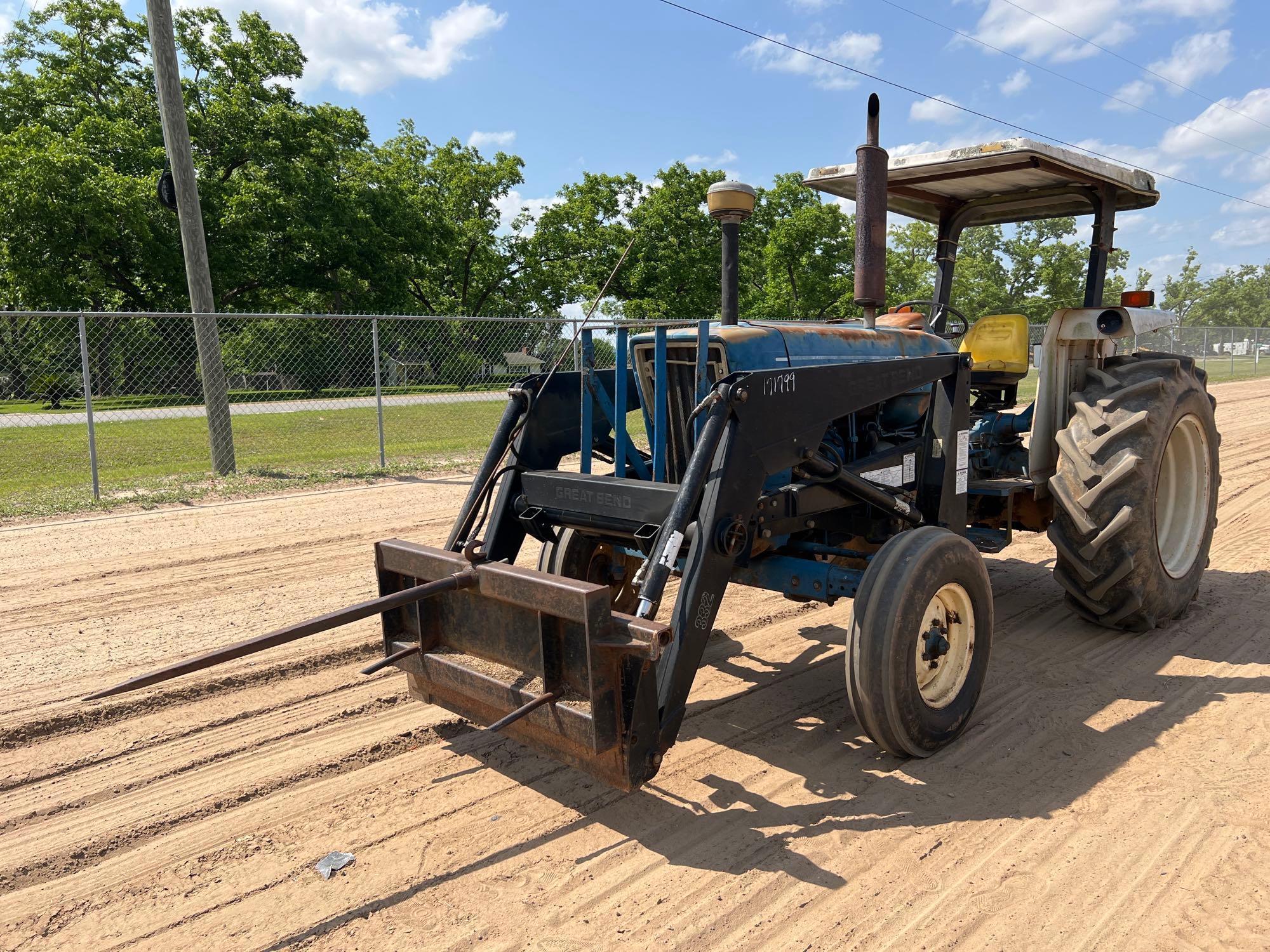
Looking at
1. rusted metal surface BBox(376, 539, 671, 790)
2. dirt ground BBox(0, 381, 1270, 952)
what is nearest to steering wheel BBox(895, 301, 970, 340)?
dirt ground BBox(0, 381, 1270, 952)

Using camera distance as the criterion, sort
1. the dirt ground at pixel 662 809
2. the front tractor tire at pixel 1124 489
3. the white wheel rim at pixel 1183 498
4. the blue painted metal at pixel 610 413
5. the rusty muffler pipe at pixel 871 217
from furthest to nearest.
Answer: the white wheel rim at pixel 1183 498, the front tractor tire at pixel 1124 489, the blue painted metal at pixel 610 413, the rusty muffler pipe at pixel 871 217, the dirt ground at pixel 662 809

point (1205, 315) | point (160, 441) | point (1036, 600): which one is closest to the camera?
point (1036, 600)

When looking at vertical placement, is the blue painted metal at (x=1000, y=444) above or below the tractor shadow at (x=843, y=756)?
above

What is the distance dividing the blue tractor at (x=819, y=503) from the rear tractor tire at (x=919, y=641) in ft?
0.03

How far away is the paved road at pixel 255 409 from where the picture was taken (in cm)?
1273

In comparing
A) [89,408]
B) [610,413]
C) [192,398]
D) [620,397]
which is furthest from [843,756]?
[192,398]

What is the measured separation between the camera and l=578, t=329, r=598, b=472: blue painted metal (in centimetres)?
384

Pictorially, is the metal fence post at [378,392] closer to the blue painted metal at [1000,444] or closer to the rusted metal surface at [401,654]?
the blue painted metal at [1000,444]

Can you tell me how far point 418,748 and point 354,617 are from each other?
94 centimetres

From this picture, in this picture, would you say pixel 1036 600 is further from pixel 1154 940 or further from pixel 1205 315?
pixel 1205 315

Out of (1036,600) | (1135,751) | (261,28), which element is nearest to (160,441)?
(1036,600)

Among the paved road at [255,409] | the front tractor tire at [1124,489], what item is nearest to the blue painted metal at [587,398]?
the front tractor tire at [1124,489]

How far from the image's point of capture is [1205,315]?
8288 centimetres

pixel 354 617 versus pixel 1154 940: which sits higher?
pixel 354 617
